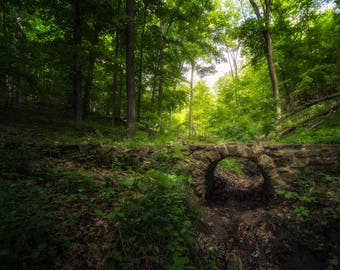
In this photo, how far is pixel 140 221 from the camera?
110 inches

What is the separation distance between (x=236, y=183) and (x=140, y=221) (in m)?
5.31

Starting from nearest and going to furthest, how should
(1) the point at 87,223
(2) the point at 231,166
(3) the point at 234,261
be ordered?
1. (1) the point at 87,223
2. (3) the point at 234,261
3. (2) the point at 231,166

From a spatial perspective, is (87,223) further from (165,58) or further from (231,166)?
(165,58)

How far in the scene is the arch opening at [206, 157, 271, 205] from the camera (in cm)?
593

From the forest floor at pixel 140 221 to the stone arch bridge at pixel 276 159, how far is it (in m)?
0.34

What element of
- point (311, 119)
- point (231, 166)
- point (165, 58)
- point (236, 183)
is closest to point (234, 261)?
point (236, 183)

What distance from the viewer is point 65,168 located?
4148 mm

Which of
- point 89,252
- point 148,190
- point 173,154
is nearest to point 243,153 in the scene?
point 173,154

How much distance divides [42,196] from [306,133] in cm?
744

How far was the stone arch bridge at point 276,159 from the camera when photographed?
498 cm

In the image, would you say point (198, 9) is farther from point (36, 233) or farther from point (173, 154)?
point (36, 233)

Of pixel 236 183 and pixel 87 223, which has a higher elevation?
pixel 87 223

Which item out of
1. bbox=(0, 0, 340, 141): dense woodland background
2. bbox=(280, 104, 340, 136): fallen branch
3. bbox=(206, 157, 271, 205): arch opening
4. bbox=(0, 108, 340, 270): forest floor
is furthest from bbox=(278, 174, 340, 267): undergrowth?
bbox=(280, 104, 340, 136): fallen branch

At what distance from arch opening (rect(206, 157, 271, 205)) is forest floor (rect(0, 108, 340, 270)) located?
0.94ft
